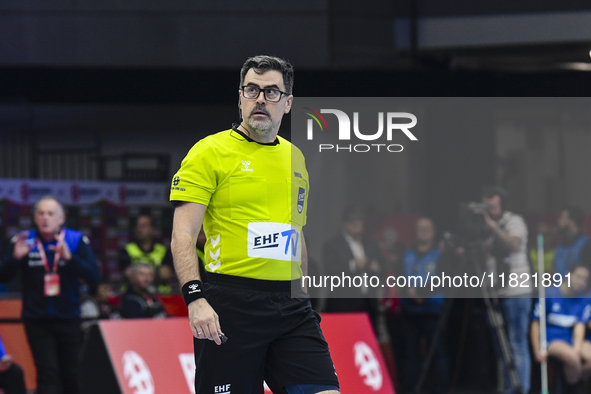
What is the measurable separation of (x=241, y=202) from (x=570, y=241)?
150 inches

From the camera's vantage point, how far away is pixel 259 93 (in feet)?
10.6

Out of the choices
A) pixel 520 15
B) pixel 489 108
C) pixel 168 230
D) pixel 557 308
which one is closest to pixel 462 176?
pixel 489 108

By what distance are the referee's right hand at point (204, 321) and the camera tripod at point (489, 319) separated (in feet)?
11.9

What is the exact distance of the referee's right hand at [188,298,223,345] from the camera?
2912 mm

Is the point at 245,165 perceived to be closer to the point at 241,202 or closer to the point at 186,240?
the point at 241,202

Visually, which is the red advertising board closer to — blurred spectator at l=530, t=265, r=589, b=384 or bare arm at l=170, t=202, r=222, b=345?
blurred spectator at l=530, t=265, r=589, b=384

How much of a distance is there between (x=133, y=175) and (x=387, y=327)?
297cm

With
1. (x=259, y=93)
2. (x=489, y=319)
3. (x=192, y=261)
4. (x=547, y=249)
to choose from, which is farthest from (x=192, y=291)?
(x=489, y=319)

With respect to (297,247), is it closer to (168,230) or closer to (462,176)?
(462,176)

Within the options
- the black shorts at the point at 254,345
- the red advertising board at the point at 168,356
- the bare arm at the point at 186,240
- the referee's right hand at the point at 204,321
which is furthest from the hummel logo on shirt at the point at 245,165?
the red advertising board at the point at 168,356

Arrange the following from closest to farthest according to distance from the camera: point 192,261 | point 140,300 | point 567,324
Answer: point 192,261, point 567,324, point 140,300

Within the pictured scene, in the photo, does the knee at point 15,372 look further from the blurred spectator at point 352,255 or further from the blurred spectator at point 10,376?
the blurred spectator at point 352,255

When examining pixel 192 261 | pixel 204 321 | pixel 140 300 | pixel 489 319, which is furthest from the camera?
pixel 140 300

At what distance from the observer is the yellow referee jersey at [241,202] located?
10.2ft
